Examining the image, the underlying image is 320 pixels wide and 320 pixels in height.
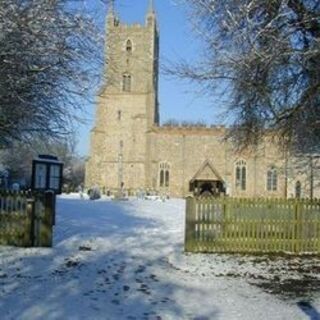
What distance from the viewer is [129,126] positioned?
79.4 meters

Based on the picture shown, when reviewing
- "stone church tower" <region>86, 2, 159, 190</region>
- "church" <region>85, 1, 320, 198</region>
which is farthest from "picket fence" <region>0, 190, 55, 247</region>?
"stone church tower" <region>86, 2, 159, 190</region>

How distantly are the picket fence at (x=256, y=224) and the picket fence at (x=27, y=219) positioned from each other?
3287 millimetres

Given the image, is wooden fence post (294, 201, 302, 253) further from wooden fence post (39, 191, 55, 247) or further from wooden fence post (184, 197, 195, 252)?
wooden fence post (39, 191, 55, 247)

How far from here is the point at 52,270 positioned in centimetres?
1012

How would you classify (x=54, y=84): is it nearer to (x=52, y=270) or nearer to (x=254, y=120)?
(x=52, y=270)

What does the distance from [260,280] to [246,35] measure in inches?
167

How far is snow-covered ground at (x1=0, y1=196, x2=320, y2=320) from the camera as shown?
7.50m

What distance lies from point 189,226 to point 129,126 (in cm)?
6612

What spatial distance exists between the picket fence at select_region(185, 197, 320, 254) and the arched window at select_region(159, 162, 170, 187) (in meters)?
61.7

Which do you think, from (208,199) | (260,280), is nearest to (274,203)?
(208,199)

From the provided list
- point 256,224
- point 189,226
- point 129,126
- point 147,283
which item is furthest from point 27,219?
point 129,126

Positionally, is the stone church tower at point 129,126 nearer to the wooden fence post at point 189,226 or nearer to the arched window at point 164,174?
the arched window at point 164,174

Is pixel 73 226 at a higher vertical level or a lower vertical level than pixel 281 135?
lower

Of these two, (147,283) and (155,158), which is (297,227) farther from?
(155,158)
